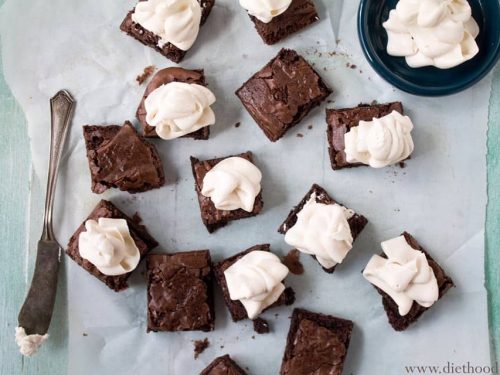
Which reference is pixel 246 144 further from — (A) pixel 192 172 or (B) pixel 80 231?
(B) pixel 80 231

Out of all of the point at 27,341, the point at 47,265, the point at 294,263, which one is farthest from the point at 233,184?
the point at 27,341

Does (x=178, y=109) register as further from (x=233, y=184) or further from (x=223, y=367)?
(x=223, y=367)

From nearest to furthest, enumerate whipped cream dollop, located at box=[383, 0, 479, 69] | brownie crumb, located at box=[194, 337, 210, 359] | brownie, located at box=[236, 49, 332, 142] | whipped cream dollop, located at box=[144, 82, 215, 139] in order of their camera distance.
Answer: whipped cream dollop, located at box=[383, 0, 479, 69] → whipped cream dollop, located at box=[144, 82, 215, 139] → brownie, located at box=[236, 49, 332, 142] → brownie crumb, located at box=[194, 337, 210, 359]

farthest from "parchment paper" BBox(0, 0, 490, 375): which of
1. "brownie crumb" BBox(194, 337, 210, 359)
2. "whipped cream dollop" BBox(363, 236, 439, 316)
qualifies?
"whipped cream dollop" BBox(363, 236, 439, 316)

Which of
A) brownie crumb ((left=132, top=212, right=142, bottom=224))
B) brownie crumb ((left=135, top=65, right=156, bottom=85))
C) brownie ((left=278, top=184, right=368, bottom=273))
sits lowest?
brownie ((left=278, top=184, right=368, bottom=273))

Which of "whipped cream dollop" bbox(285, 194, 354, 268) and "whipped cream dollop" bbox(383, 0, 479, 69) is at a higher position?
"whipped cream dollop" bbox(383, 0, 479, 69)

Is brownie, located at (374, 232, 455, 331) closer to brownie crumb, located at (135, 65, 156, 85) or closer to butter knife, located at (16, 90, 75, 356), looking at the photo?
brownie crumb, located at (135, 65, 156, 85)

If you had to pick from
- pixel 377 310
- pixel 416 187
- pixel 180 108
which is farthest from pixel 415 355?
pixel 180 108

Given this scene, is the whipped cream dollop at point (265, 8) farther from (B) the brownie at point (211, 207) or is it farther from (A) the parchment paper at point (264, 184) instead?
(B) the brownie at point (211, 207)
